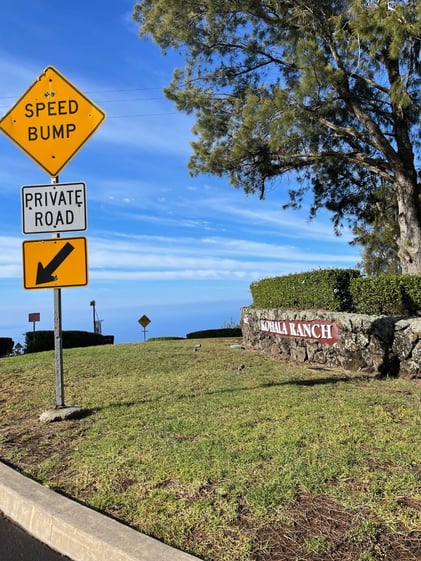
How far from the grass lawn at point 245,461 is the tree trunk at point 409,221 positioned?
5.73m

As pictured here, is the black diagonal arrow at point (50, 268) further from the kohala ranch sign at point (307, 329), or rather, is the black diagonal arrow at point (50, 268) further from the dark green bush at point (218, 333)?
the dark green bush at point (218, 333)

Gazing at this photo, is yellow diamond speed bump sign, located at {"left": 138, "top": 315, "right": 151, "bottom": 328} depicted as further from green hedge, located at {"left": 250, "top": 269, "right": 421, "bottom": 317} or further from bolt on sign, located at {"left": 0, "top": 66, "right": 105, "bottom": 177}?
bolt on sign, located at {"left": 0, "top": 66, "right": 105, "bottom": 177}

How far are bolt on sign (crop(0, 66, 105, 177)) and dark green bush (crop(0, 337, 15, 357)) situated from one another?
761 inches

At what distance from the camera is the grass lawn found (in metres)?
2.83

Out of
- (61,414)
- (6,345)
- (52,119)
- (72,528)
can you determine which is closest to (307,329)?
(61,414)

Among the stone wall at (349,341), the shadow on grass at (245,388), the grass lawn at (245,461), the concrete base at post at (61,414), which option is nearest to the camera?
the grass lawn at (245,461)

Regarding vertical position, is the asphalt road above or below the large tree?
below

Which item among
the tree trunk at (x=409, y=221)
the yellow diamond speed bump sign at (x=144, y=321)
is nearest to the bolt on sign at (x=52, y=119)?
the tree trunk at (x=409, y=221)

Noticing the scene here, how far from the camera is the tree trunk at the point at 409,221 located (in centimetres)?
1218

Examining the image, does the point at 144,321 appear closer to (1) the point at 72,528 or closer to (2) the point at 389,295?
(2) the point at 389,295

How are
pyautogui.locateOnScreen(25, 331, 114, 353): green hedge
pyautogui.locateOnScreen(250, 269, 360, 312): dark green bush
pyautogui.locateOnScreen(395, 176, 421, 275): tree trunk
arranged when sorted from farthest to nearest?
pyautogui.locateOnScreen(25, 331, 114, 353): green hedge < pyautogui.locateOnScreen(395, 176, 421, 275): tree trunk < pyautogui.locateOnScreen(250, 269, 360, 312): dark green bush

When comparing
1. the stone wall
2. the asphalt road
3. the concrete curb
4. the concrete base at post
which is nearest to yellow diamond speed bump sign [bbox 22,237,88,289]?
the concrete base at post

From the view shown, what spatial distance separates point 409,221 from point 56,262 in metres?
9.50

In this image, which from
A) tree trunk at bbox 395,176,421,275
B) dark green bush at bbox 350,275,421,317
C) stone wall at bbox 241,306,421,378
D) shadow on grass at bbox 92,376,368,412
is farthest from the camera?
tree trunk at bbox 395,176,421,275
